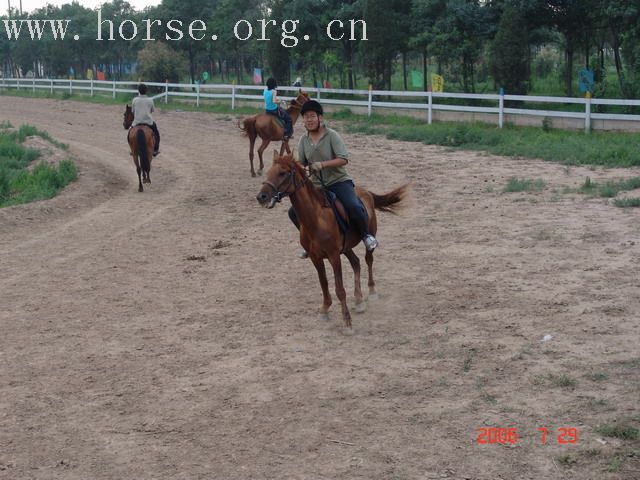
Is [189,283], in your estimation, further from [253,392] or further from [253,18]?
[253,18]

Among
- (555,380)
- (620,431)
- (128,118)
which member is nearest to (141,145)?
(128,118)

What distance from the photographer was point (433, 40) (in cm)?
2942

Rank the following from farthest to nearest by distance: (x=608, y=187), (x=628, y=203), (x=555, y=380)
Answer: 1. (x=608, y=187)
2. (x=628, y=203)
3. (x=555, y=380)

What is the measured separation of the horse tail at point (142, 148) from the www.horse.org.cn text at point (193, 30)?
1686 cm

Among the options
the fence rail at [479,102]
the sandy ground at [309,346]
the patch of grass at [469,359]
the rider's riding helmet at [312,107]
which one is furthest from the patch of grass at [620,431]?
the fence rail at [479,102]

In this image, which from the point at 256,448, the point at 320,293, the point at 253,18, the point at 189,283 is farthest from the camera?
the point at 253,18

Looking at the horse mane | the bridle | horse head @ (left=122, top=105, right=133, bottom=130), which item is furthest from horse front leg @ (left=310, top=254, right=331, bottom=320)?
horse head @ (left=122, top=105, right=133, bottom=130)

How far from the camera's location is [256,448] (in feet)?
18.7

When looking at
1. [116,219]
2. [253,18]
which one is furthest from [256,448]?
[253,18]

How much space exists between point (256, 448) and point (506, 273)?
5087mm

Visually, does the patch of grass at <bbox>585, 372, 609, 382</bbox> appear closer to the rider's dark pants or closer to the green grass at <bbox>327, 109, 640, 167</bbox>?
the rider's dark pants

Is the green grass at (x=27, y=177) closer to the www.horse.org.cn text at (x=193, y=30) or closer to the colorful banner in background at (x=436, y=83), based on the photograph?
the colorful banner in background at (x=436, y=83)
